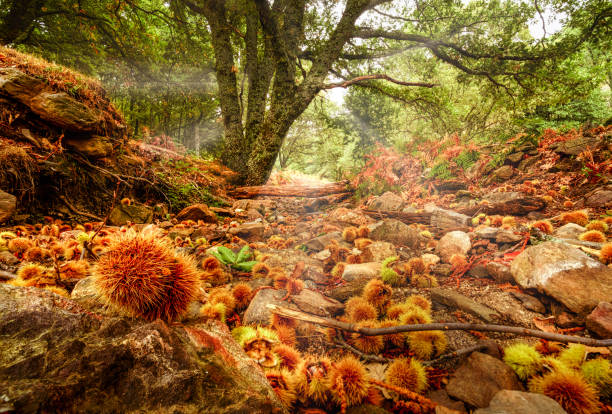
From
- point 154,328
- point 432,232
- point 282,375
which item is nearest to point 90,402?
point 154,328

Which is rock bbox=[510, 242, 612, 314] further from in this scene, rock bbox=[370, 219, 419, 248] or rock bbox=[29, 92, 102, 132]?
rock bbox=[29, 92, 102, 132]

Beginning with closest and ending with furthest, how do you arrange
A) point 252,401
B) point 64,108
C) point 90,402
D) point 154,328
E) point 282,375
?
point 90,402 → point 252,401 → point 154,328 → point 282,375 → point 64,108

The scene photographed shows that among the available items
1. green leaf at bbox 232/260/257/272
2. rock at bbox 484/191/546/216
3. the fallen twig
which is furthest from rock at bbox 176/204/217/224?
rock at bbox 484/191/546/216

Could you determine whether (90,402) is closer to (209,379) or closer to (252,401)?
(209,379)

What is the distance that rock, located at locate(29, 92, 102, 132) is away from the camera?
3.51m

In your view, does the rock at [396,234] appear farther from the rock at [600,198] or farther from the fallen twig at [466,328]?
the rock at [600,198]

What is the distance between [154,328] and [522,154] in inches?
316

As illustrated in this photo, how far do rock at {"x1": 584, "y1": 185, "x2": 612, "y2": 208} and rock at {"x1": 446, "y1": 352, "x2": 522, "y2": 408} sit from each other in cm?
362

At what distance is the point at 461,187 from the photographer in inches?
237

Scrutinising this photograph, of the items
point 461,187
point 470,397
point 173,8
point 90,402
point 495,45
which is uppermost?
point 173,8

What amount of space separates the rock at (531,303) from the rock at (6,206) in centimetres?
509

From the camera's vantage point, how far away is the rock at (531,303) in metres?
1.83

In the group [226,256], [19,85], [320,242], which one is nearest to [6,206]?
[19,85]

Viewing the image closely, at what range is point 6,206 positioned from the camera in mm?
2607
